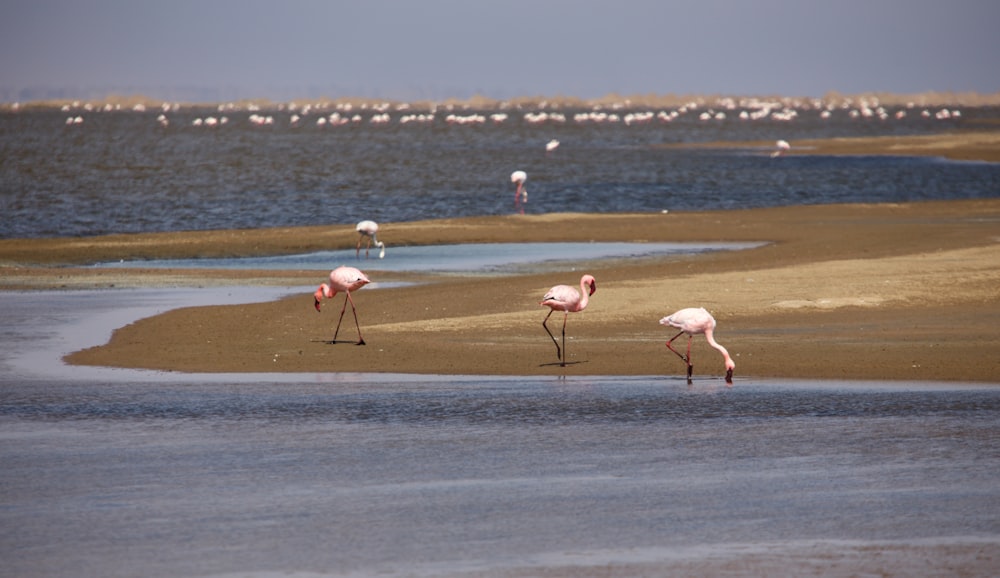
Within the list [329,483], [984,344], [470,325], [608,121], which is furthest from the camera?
[608,121]

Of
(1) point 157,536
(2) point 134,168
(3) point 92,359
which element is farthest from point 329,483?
(2) point 134,168

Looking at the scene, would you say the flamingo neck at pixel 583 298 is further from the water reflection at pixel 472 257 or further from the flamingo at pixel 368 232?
the flamingo at pixel 368 232

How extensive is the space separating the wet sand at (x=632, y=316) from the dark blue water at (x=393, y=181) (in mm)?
10847

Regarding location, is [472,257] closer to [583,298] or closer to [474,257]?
[474,257]

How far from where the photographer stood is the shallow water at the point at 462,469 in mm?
8578

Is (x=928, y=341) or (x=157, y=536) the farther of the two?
(x=928, y=341)

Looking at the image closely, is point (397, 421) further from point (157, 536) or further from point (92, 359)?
point (92, 359)

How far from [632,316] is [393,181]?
3578 centimetres

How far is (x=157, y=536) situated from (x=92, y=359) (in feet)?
25.7

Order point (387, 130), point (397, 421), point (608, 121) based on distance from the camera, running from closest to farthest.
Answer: point (397, 421) → point (387, 130) → point (608, 121)

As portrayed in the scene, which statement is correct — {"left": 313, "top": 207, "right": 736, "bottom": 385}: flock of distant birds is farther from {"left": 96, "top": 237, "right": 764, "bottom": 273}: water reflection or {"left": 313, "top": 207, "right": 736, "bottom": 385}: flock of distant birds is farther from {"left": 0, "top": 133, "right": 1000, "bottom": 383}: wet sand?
{"left": 96, "top": 237, "right": 764, "bottom": 273}: water reflection

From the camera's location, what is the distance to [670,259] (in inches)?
1047

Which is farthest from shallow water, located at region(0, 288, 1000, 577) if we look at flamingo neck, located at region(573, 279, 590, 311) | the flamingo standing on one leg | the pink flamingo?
the flamingo standing on one leg

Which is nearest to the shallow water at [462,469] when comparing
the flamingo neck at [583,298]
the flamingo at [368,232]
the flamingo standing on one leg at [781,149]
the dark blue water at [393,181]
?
the flamingo neck at [583,298]
